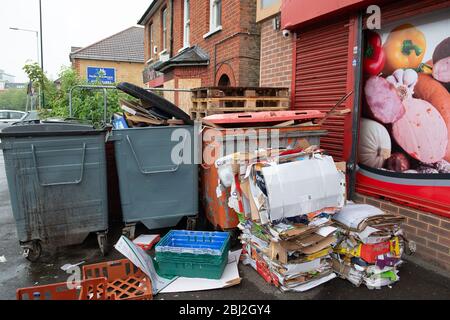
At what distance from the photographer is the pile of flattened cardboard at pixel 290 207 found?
309cm

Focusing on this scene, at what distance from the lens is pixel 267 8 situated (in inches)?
245

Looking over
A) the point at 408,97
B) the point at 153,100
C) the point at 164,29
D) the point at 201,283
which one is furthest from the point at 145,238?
the point at 164,29

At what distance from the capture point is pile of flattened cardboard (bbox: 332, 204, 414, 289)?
10.9 ft

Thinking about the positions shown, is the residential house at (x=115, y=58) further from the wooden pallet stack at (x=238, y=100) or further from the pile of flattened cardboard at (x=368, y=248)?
the pile of flattened cardboard at (x=368, y=248)

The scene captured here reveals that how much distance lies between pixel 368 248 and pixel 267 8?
4.49 metres

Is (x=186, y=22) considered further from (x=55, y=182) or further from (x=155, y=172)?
(x=55, y=182)

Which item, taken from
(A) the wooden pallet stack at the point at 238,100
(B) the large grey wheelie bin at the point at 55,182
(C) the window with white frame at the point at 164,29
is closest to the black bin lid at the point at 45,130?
(B) the large grey wheelie bin at the point at 55,182

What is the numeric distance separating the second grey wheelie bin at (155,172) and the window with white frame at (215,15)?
613 cm

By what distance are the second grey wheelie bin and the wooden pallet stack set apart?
987 mm

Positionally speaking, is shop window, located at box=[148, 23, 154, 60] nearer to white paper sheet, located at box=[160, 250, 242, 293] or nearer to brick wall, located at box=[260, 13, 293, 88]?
brick wall, located at box=[260, 13, 293, 88]

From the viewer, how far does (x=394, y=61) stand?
4207 millimetres
